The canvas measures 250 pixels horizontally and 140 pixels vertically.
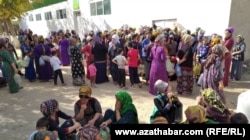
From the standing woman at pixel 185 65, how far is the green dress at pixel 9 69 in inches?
190

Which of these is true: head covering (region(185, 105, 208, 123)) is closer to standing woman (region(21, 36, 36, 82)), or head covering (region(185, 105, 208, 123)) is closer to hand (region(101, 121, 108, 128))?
hand (region(101, 121, 108, 128))

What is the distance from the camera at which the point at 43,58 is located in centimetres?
902

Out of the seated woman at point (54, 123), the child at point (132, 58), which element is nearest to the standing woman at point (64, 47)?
the child at point (132, 58)

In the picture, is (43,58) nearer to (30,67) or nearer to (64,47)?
(30,67)

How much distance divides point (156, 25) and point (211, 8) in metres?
3.21

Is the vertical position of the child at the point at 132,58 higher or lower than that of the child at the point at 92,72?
higher

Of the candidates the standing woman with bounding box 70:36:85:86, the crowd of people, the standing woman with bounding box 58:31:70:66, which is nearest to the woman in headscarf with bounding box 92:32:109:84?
the crowd of people

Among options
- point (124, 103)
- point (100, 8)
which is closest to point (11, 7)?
point (100, 8)

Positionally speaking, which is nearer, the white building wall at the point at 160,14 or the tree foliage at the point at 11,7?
the white building wall at the point at 160,14

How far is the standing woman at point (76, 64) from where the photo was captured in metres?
8.15

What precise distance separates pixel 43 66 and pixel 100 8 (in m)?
8.63

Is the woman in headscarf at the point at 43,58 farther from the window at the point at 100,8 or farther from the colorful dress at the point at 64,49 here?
the window at the point at 100,8

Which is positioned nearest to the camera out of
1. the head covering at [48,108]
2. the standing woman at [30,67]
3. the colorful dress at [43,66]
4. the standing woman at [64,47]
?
the head covering at [48,108]

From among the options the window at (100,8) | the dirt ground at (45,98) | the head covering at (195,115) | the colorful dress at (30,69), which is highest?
the window at (100,8)
